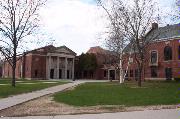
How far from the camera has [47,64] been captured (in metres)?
75.9

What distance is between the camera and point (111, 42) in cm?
4003

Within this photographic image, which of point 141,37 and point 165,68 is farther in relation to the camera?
point 165,68

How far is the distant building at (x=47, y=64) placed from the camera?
73188mm

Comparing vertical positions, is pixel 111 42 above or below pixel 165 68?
above

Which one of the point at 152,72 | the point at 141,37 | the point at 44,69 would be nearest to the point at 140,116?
the point at 141,37

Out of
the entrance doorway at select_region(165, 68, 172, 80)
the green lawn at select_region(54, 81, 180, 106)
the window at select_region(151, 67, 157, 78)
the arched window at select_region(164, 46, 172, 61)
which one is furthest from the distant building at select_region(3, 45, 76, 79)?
the green lawn at select_region(54, 81, 180, 106)

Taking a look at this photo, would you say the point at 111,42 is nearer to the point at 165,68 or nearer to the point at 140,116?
the point at 165,68

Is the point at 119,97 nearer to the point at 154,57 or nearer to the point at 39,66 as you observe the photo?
the point at 154,57

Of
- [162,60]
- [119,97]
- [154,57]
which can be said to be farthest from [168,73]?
[119,97]

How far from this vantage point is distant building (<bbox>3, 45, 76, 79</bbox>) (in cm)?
7319

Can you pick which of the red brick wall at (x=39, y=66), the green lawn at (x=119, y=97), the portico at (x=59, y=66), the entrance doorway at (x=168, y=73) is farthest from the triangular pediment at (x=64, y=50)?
the green lawn at (x=119, y=97)

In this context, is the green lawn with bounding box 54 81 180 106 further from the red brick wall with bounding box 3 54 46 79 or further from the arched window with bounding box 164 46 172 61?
the red brick wall with bounding box 3 54 46 79

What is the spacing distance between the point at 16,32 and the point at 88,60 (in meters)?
49.4

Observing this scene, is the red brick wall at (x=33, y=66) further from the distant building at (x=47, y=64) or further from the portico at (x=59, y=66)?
the portico at (x=59, y=66)
